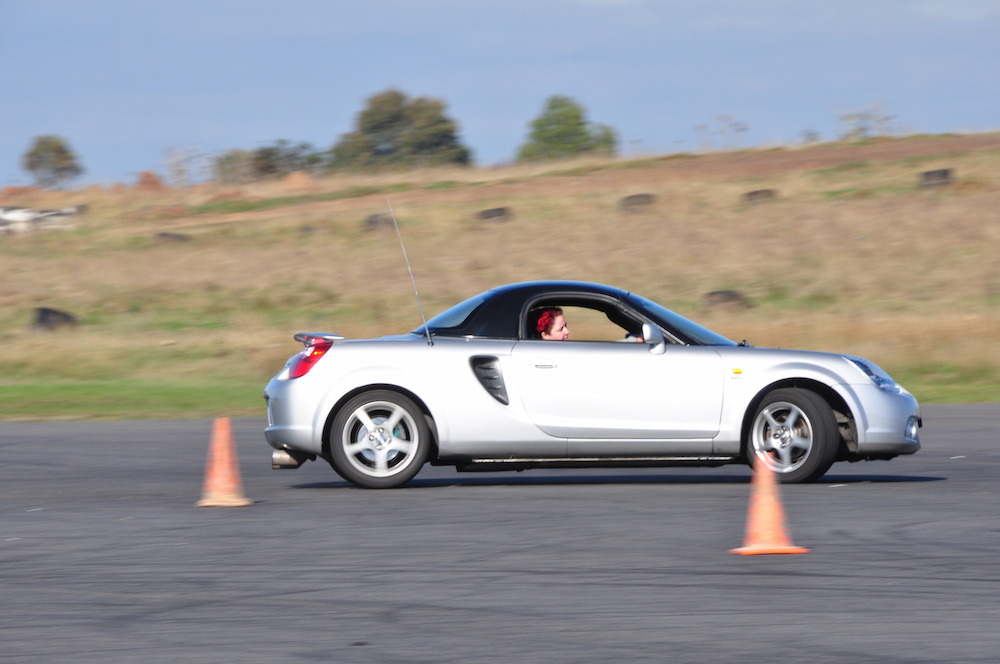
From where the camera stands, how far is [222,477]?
889cm

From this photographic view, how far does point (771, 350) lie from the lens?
944cm

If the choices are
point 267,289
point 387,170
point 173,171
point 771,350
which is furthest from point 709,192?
point 771,350

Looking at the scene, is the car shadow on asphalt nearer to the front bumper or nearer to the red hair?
the front bumper

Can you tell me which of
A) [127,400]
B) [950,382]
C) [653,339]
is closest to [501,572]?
[653,339]

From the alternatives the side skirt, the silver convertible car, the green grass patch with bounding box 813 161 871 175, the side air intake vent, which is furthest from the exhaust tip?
the green grass patch with bounding box 813 161 871 175

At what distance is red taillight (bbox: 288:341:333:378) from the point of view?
30.7 feet

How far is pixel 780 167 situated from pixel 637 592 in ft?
138

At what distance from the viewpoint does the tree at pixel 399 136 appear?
3460 inches

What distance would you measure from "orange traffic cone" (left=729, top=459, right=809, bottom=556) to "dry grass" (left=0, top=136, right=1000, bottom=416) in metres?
12.8

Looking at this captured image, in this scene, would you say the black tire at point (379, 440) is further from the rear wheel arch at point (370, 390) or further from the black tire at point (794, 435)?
the black tire at point (794, 435)

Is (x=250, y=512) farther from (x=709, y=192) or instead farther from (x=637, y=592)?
(x=709, y=192)

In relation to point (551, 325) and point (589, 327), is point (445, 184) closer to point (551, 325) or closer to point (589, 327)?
point (589, 327)

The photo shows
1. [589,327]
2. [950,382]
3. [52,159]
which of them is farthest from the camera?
[52,159]

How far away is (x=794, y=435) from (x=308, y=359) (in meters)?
3.42
